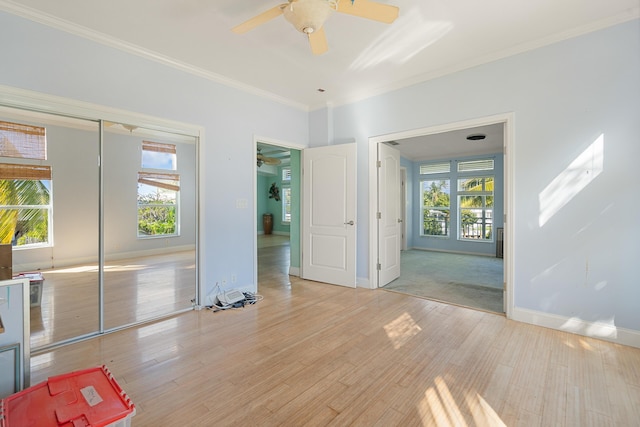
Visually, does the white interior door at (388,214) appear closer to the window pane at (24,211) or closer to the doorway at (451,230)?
the doorway at (451,230)

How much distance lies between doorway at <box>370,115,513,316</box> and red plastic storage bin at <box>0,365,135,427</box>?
11.3 ft

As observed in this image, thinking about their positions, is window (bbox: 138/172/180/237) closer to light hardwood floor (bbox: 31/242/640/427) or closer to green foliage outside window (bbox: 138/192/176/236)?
green foliage outside window (bbox: 138/192/176/236)

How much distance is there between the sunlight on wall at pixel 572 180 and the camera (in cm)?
268

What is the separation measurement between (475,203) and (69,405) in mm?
8334

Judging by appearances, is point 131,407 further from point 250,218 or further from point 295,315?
point 250,218

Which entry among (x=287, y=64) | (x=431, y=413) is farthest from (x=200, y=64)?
(x=431, y=413)

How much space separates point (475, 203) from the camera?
25.1ft

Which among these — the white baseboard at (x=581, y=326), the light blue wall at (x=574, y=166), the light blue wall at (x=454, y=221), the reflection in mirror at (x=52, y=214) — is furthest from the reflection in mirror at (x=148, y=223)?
the light blue wall at (x=454, y=221)

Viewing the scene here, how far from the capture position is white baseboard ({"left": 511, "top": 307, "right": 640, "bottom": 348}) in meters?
2.54

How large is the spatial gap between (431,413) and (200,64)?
12.8 feet

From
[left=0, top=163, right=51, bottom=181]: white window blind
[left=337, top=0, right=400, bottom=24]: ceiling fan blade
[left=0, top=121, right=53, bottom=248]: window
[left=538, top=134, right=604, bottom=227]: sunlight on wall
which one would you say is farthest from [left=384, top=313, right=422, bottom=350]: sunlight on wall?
[left=0, top=163, right=51, bottom=181]: white window blind

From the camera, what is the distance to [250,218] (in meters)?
4.00

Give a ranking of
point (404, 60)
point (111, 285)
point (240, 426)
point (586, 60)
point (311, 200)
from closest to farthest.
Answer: point (240, 426) → point (586, 60) → point (404, 60) → point (111, 285) → point (311, 200)

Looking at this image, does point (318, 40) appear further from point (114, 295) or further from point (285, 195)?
point (285, 195)
